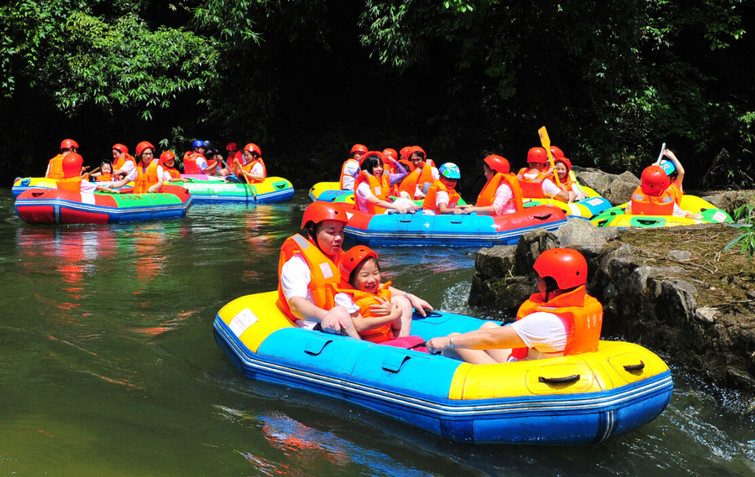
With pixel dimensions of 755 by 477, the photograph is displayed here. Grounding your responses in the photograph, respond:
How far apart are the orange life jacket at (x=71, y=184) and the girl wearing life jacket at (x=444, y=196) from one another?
17.5ft

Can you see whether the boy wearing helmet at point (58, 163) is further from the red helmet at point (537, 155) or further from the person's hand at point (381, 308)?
the person's hand at point (381, 308)

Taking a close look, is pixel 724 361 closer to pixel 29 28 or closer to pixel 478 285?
pixel 478 285

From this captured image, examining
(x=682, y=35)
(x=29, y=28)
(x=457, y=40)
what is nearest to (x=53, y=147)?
(x=29, y=28)

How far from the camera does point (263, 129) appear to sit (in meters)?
19.3

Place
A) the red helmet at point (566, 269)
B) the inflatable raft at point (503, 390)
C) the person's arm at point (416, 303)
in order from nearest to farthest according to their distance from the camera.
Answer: the inflatable raft at point (503, 390)
the red helmet at point (566, 269)
the person's arm at point (416, 303)

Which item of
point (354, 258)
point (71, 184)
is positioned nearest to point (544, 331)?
point (354, 258)

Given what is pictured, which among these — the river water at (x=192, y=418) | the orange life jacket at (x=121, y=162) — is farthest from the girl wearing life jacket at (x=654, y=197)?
the orange life jacket at (x=121, y=162)

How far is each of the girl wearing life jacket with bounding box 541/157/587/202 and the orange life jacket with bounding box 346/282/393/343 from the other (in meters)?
6.56

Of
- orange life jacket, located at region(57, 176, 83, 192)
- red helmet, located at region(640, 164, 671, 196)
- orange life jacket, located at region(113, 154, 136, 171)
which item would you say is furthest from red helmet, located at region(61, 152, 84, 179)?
red helmet, located at region(640, 164, 671, 196)

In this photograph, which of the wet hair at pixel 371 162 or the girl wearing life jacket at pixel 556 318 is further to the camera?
the wet hair at pixel 371 162

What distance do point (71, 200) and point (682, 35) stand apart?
12.9 meters

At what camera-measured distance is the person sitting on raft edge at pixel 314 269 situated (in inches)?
211

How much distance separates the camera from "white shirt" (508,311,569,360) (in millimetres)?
4383

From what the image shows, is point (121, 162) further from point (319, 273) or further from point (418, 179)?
point (319, 273)
